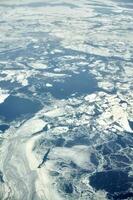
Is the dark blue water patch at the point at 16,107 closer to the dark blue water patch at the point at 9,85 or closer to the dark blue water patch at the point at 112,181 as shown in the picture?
the dark blue water patch at the point at 9,85

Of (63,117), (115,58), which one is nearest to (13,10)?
(115,58)

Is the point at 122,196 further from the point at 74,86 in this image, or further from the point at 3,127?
the point at 74,86

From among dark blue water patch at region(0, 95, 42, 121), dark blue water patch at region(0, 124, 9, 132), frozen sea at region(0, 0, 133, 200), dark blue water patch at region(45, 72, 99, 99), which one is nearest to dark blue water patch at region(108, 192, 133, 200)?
frozen sea at region(0, 0, 133, 200)

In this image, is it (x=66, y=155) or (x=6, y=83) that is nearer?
(x=66, y=155)

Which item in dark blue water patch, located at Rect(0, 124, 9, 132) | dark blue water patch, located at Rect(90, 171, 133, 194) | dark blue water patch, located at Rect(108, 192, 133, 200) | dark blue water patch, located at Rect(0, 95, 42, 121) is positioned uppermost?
dark blue water patch, located at Rect(108, 192, 133, 200)

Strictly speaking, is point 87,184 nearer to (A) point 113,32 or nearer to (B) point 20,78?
(B) point 20,78

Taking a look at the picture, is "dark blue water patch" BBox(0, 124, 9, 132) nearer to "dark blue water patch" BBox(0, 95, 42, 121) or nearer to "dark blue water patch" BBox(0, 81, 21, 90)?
"dark blue water patch" BBox(0, 95, 42, 121)

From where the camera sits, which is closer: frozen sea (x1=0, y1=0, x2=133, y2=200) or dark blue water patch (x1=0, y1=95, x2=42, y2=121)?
frozen sea (x1=0, y1=0, x2=133, y2=200)

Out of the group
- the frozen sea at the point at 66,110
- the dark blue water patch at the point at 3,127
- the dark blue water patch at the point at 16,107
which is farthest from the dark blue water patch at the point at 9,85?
the dark blue water patch at the point at 3,127
